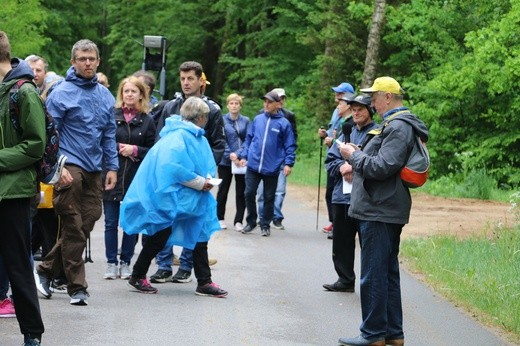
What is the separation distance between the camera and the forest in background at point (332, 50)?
27125mm

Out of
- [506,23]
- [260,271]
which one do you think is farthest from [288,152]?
[506,23]

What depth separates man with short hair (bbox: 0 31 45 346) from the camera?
24.8 feet

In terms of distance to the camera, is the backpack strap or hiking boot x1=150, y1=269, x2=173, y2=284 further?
hiking boot x1=150, y1=269, x2=173, y2=284

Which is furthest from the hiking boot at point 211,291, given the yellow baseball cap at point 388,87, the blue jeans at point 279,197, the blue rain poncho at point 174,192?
the blue jeans at point 279,197

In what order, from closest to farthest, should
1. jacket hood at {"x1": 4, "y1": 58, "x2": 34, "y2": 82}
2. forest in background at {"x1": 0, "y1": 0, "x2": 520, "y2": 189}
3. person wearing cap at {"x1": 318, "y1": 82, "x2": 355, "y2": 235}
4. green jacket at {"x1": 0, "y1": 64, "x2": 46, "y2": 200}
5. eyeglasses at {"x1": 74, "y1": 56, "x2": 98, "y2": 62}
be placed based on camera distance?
green jacket at {"x1": 0, "y1": 64, "x2": 46, "y2": 200} < jacket hood at {"x1": 4, "y1": 58, "x2": 34, "y2": 82} < eyeglasses at {"x1": 74, "y1": 56, "x2": 98, "y2": 62} < person wearing cap at {"x1": 318, "y1": 82, "x2": 355, "y2": 235} < forest in background at {"x1": 0, "y1": 0, "x2": 520, "y2": 189}

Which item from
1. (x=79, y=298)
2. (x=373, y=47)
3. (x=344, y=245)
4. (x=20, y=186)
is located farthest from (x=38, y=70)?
(x=373, y=47)

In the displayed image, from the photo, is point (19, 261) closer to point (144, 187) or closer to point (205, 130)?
point (144, 187)

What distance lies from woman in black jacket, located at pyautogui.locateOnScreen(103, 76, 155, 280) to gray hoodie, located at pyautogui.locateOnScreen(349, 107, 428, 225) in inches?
147

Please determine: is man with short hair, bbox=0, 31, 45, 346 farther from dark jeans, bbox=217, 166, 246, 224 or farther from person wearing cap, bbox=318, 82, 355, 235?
dark jeans, bbox=217, 166, 246, 224

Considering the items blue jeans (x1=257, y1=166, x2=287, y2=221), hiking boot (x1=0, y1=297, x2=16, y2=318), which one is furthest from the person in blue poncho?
blue jeans (x1=257, y1=166, x2=287, y2=221)

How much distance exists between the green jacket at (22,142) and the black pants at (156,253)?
2952 millimetres

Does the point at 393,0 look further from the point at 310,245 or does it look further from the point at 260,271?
the point at 260,271

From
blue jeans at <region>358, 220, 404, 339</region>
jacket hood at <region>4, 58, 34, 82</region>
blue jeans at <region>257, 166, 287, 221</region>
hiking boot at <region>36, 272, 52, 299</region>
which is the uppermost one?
jacket hood at <region>4, 58, 34, 82</region>

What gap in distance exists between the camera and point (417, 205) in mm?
21562
